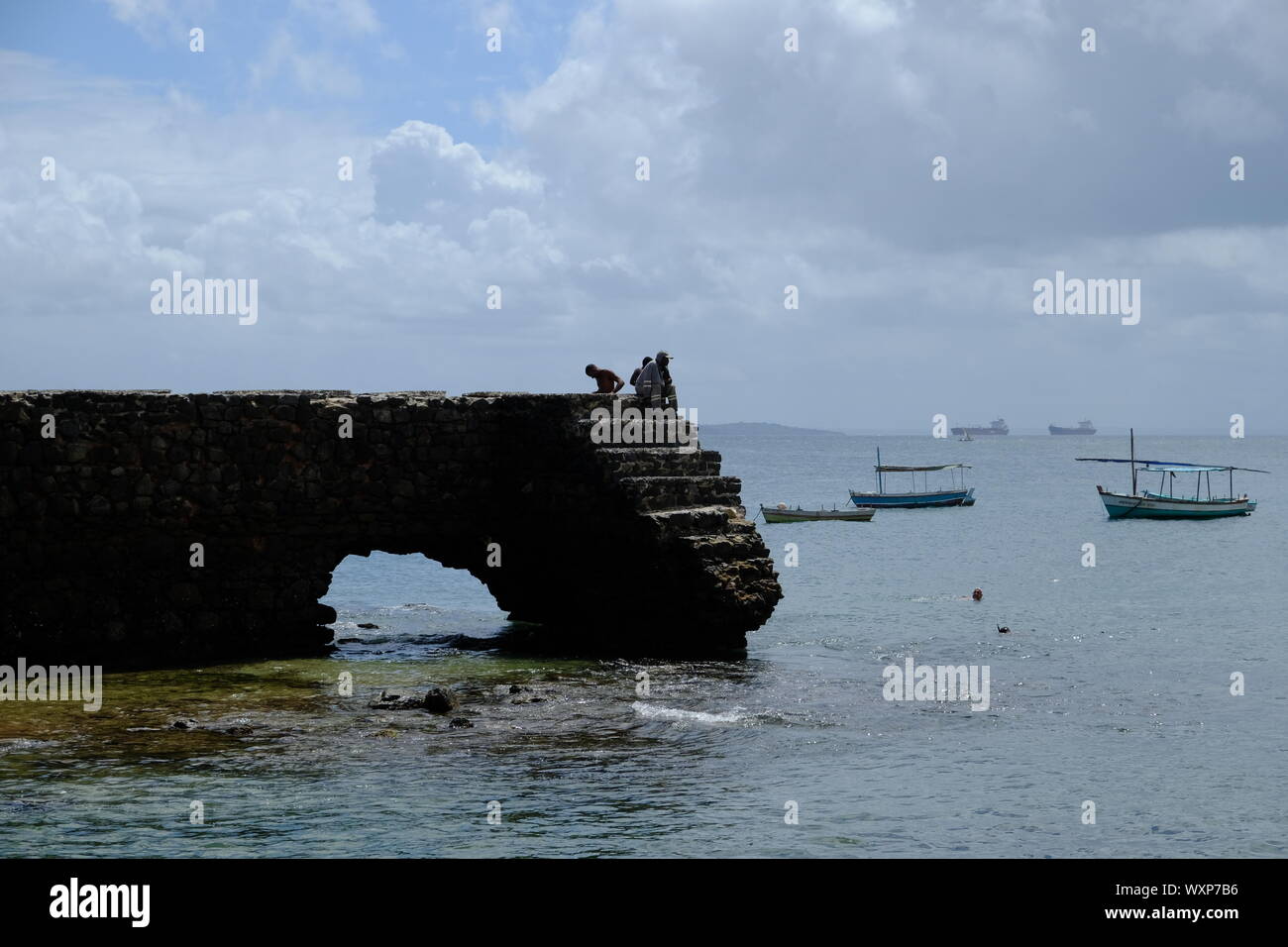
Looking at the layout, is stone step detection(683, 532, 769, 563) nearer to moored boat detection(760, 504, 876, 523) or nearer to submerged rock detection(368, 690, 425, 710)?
submerged rock detection(368, 690, 425, 710)

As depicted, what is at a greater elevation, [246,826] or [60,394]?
[60,394]

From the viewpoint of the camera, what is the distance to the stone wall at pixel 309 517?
21.5 m

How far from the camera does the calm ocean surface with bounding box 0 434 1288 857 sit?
43.6 feet

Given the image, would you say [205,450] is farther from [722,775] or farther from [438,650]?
[722,775]

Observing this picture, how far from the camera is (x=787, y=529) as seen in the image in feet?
213

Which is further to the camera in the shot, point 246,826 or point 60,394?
point 60,394

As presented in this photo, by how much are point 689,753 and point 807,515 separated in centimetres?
5167

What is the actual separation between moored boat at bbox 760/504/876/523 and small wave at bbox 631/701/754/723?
4877 centimetres

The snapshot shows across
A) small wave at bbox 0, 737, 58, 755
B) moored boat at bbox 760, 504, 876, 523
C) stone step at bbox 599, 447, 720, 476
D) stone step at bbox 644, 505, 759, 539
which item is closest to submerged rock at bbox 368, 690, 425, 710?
small wave at bbox 0, 737, 58, 755

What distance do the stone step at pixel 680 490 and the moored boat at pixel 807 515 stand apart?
143 ft

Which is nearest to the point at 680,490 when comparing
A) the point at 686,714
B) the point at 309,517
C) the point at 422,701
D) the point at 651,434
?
the point at 651,434

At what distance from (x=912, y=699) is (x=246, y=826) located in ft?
32.6
